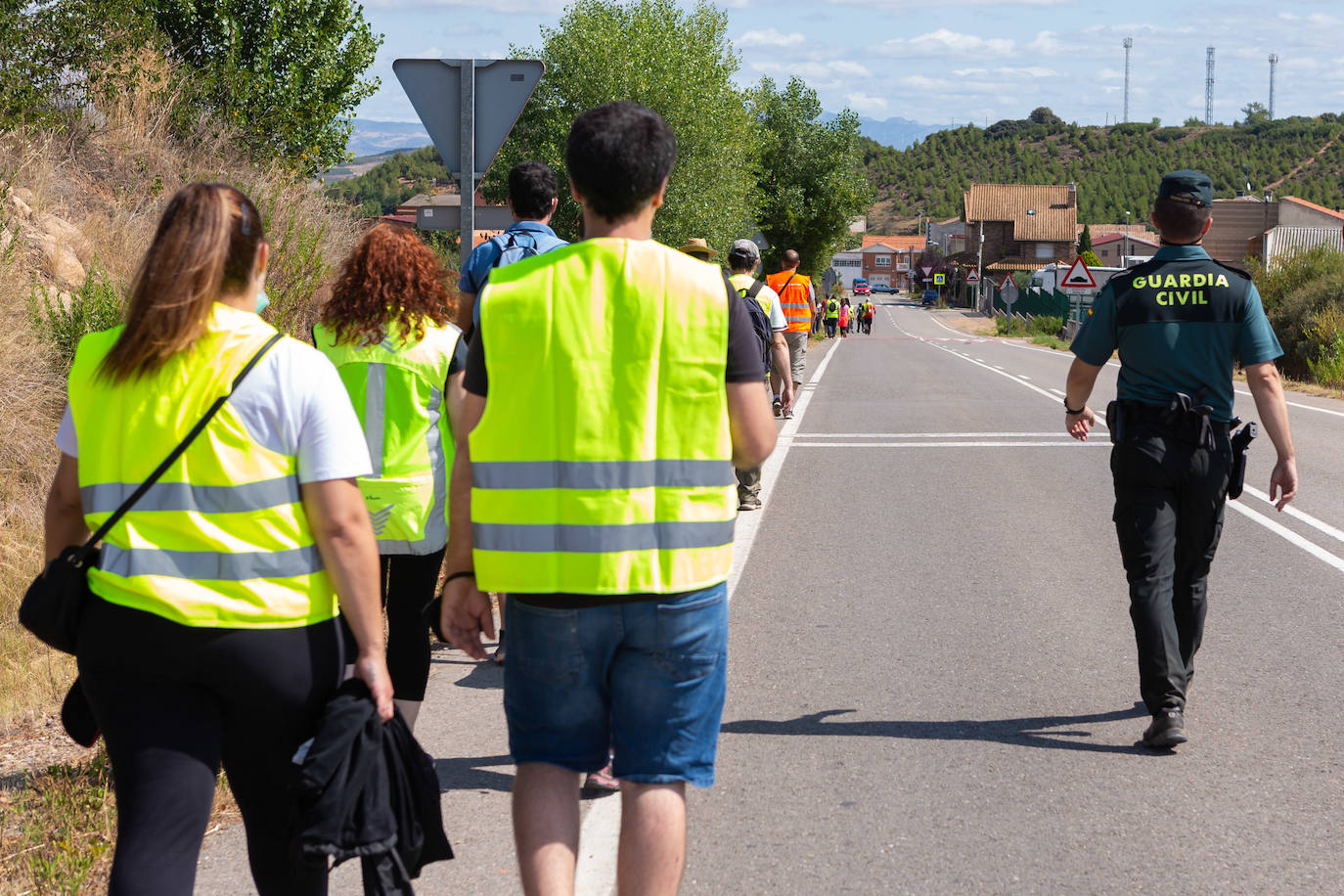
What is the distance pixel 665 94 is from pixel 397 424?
34315mm

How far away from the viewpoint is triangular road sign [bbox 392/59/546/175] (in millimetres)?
7195

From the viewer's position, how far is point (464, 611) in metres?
2.88

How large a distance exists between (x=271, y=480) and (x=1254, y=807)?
3.20 m

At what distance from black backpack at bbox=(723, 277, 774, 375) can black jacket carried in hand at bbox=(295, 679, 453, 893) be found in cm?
526

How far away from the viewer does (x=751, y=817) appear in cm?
421

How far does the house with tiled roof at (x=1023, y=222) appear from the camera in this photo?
134m

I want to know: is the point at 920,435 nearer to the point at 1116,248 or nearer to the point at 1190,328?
the point at 1190,328

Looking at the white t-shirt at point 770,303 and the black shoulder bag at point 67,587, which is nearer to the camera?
the black shoulder bag at point 67,587

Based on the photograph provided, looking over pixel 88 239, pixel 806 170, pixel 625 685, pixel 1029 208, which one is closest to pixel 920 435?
pixel 88 239

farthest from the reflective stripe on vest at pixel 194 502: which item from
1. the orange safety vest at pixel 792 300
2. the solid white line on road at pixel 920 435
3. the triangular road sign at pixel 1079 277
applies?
the triangular road sign at pixel 1079 277

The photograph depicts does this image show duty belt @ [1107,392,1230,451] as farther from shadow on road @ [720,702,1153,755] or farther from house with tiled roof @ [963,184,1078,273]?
house with tiled roof @ [963,184,1078,273]

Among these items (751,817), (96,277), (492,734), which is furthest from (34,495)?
(751,817)

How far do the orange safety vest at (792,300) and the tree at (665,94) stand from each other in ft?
79.9

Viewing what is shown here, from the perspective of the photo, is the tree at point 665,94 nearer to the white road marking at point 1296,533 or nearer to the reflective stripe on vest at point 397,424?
the white road marking at point 1296,533
